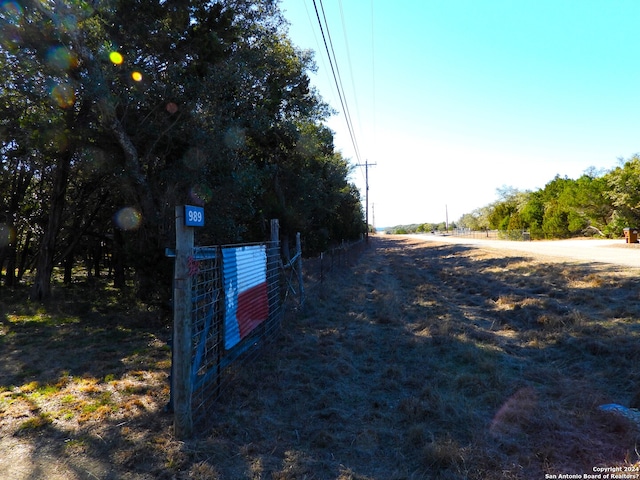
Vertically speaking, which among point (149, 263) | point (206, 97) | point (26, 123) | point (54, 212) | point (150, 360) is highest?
point (206, 97)

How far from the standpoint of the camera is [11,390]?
4.92 m

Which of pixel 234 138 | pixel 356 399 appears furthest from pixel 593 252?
pixel 356 399

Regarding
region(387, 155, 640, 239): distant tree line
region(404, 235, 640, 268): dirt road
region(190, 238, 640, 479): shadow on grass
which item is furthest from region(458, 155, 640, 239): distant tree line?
region(190, 238, 640, 479): shadow on grass

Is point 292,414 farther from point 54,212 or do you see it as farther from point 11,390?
point 54,212

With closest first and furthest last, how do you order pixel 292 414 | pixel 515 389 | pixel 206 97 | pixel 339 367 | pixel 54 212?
pixel 292 414
pixel 515 389
pixel 339 367
pixel 206 97
pixel 54 212

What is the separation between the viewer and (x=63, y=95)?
856cm

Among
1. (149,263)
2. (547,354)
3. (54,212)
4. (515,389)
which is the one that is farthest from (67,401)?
(54,212)

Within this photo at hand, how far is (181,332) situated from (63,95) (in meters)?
7.62

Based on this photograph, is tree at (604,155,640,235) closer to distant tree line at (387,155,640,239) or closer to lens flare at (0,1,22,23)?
Answer: distant tree line at (387,155,640,239)

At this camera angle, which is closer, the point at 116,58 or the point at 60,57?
the point at 60,57

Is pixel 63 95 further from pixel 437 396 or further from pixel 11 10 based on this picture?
pixel 437 396

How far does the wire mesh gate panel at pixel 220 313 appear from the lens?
155 inches

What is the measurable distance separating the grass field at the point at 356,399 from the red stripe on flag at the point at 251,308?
22.3 inches

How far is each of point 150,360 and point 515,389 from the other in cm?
501
